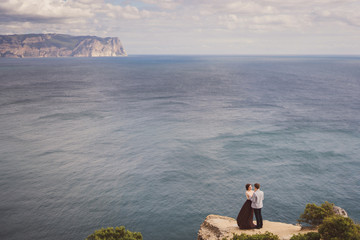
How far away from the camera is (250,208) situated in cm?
1894

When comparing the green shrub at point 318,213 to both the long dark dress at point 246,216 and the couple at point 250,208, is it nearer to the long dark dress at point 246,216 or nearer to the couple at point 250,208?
the couple at point 250,208

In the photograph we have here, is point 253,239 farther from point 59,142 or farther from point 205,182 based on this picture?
point 59,142

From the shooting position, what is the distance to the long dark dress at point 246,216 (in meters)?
19.0

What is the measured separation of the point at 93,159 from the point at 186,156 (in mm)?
16550

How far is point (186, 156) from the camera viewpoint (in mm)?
48781

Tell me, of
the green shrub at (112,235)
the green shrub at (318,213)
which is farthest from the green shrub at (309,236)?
the green shrub at (112,235)

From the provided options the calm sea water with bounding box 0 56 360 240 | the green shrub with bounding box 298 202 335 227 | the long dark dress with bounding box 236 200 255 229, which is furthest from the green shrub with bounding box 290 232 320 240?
the calm sea water with bounding box 0 56 360 240

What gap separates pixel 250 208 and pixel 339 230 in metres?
5.57

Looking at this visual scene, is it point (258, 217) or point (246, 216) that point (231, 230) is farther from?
point (258, 217)

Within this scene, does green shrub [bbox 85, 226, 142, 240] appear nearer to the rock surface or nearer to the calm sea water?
the rock surface

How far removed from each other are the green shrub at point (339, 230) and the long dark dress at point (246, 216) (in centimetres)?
457

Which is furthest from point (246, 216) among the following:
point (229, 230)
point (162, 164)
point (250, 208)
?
point (162, 164)

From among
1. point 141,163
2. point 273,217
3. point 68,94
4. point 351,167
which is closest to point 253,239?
point 273,217

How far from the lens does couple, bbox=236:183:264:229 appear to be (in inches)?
718
